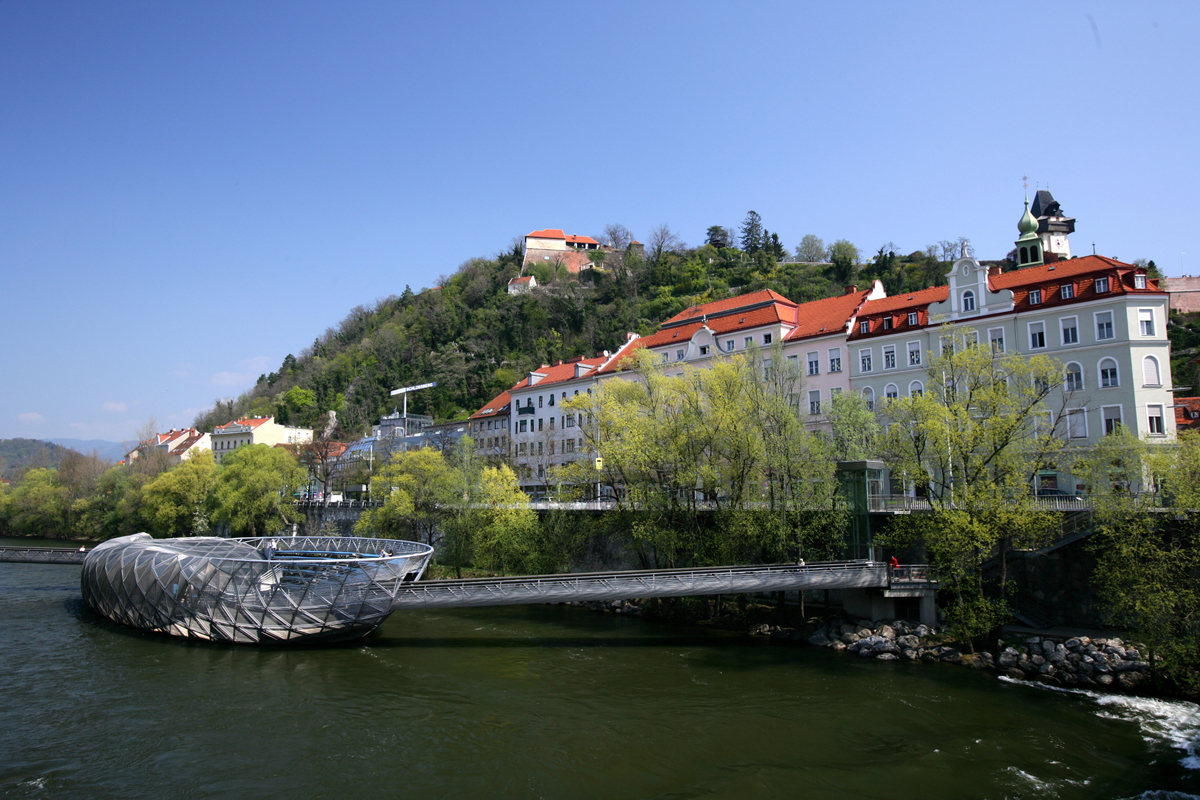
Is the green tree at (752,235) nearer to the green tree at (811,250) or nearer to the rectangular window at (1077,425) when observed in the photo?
the green tree at (811,250)

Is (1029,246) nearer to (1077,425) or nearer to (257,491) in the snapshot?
(1077,425)

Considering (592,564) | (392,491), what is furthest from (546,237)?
(592,564)

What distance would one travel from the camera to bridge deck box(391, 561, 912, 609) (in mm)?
26312

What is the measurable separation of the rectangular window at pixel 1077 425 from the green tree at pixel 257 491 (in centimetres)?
5580

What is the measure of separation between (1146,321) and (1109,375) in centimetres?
294

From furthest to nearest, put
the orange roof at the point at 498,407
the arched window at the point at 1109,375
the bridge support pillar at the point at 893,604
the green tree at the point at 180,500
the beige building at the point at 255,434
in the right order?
the beige building at the point at 255,434 → the orange roof at the point at 498,407 → the green tree at the point at 180,500 → the arched window at the point at 1109,375 → the bridge support pillar at the point at 893,604

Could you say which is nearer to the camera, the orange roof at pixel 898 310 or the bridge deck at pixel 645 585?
the bridge deck at pixel 645 585

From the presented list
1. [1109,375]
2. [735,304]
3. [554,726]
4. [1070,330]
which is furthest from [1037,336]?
[554,726]

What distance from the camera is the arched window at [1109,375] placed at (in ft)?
109

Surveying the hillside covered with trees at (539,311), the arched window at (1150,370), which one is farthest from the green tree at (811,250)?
the arched window at (1150,370)

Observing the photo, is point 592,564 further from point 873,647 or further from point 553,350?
Answer: point 553,350

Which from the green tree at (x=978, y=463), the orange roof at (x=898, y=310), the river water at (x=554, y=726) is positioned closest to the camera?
the river water at (x=554, y=726)

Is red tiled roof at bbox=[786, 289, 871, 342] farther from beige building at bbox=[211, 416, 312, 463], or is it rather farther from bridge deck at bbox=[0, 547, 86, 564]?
beige building at bbox=[211, 416, 312, 463]

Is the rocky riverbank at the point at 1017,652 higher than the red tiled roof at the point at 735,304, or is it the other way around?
the red tiled roof at the point at 735,304
